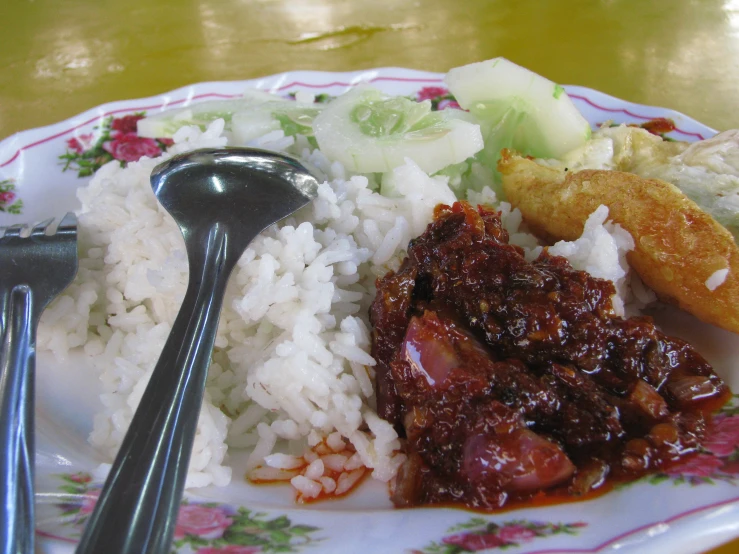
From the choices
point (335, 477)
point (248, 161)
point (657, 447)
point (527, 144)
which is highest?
point (248, 161)

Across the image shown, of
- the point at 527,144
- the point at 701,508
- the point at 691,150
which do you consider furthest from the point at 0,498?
the point at 691,150

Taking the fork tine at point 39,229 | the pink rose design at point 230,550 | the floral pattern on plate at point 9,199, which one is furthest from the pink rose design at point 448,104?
the pink rose design at point 230,550

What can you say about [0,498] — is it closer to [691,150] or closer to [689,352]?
[689,352]

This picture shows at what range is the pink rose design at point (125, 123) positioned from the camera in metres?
A: 3.14

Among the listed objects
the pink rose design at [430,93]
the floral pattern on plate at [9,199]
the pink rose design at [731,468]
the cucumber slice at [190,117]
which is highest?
the cucumber slice at [190,117]

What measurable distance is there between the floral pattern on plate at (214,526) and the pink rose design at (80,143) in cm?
203

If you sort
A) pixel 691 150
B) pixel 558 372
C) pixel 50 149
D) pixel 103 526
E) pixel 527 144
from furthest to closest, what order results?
pixel 50 149, pixel 527 144, pixel 691 150, pixel 558 372, pixel 103 526

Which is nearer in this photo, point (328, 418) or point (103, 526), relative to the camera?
point (103, 526)

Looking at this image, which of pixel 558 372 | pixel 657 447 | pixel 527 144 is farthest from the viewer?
pixel 527 144

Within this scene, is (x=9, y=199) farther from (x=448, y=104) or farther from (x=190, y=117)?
(x=448, y=104)

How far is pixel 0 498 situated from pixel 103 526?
0.35 metres

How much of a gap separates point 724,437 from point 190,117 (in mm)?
2809

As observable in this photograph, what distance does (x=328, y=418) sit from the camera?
1.79 m

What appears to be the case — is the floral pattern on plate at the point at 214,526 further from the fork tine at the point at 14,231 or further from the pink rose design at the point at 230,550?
the fork tine at the point at 14,231
